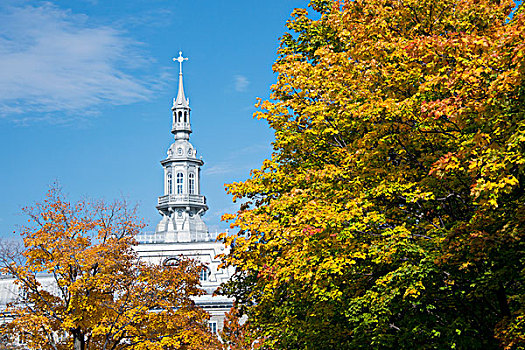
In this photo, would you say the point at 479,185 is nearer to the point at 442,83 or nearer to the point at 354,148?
the point at 442,83

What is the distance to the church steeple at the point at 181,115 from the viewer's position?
85375 mm

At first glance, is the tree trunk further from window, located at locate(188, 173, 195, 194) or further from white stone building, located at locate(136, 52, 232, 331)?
window, located at locate(188, 173, 195, 194)

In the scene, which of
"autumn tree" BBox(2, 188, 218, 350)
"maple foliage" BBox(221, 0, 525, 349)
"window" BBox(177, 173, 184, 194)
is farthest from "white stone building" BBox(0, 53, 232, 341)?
"maple foliage" BBox(221, 0, 525, 349)

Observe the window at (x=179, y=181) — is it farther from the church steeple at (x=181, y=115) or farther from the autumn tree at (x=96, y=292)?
the autumn tree at (x=96, y=292)

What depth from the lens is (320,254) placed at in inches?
645

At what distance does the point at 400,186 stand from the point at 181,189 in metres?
69.5

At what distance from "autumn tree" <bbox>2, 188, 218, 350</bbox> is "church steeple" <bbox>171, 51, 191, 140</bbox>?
5540 centimetres

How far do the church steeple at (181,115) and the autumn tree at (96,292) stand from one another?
55.4m

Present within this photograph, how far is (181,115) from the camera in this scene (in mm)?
86062

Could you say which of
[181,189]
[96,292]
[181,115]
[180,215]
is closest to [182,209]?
[180,215]

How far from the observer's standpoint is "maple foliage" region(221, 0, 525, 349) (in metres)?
13.3

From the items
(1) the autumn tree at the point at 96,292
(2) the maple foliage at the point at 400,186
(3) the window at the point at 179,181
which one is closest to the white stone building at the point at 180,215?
(3) the window at the point at 179,181

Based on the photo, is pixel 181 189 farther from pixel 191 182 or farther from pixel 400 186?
pixel 400 186

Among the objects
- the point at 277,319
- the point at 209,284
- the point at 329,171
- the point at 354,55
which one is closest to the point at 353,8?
the point at 354,55
